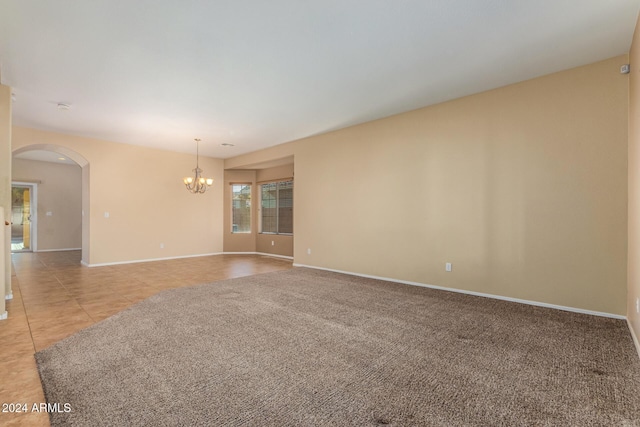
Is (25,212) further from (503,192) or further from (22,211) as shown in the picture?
(503,192)

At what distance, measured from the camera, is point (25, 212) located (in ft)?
30.0

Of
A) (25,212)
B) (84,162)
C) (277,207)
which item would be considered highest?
(84,162)

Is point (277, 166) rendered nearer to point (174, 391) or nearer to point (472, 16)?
point (472, 16)

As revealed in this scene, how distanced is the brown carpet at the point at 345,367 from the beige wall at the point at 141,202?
4029mm

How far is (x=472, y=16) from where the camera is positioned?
2.49 m

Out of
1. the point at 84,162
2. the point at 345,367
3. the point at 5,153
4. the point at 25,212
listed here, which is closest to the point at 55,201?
the point at 25,212

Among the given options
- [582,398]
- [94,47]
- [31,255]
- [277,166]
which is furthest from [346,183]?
[31,255]

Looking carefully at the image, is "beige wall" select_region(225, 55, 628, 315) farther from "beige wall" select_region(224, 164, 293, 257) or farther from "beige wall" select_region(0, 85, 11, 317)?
"beige wall" select_region(0, 85, 11, 317)

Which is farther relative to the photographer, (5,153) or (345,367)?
(5,153)

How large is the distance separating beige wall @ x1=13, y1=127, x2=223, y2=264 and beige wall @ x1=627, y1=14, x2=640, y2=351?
8.16m

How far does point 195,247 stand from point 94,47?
592 centimetres

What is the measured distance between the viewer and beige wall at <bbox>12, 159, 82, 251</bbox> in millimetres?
8867

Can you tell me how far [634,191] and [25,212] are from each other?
13263 mm

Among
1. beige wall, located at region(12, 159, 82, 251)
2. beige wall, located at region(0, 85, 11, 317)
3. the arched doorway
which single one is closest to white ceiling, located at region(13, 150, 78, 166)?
beige wall, located at region(12, 159, 82, 251)
